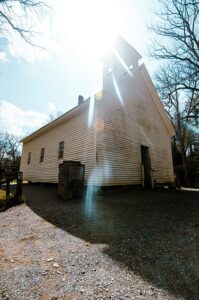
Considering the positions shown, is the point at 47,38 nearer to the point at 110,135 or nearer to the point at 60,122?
the point at 110,135

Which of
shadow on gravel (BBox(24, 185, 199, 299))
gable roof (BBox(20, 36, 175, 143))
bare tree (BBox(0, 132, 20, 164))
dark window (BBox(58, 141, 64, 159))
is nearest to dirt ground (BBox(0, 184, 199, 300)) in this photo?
shadow on gravel (BBox(24, 185, 199, 299))

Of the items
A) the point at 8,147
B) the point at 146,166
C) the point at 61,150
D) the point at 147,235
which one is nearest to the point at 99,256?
the point at 147,235

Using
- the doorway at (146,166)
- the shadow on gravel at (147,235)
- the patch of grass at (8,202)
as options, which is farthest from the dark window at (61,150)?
the shadow on gravel at (147,235)

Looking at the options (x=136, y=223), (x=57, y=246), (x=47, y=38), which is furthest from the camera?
(x=47, y=38)

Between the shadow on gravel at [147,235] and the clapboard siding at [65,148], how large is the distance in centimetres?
358

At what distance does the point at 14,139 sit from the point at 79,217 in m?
46.1

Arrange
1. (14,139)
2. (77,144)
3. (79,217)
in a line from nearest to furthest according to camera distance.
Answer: (79,217), (77,144), (14,139)

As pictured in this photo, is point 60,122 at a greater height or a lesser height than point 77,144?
greater

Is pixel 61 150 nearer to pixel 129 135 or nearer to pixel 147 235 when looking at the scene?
pixel 129 135

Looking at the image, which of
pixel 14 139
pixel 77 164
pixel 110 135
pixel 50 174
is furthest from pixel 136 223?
pixel 14 139

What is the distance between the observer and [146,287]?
6.51ft

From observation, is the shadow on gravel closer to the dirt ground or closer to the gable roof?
the dirt ground

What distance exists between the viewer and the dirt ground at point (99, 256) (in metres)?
1.96

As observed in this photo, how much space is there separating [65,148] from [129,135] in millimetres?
3929
